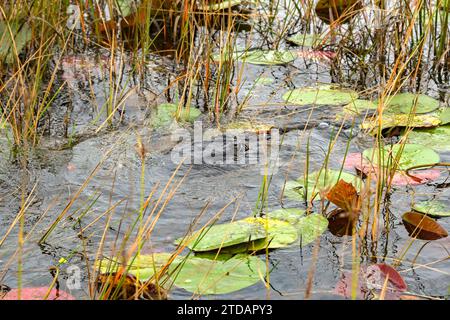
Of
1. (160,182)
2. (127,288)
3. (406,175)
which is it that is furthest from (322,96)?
(127,288)

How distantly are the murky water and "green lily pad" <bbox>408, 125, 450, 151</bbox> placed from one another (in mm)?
185

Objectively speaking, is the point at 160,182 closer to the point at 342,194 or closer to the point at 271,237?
the point at 271,237

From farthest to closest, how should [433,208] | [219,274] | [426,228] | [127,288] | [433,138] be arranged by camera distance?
1. [433,138]
2. [433,208]
3. [426,228]
4. [219,274]
5. [127,288]

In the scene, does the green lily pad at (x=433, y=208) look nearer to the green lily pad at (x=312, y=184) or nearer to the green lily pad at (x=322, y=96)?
the green lily pad at (x=312, y=184)

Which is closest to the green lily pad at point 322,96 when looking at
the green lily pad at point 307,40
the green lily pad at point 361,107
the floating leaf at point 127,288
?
the green lily pad at point 361,107

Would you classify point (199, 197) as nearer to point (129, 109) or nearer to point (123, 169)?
point (123, 169)

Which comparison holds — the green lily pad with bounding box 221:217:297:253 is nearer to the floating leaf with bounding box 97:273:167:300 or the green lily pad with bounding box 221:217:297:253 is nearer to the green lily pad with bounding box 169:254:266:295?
the green lily pad with bounding box 169:254:266:295

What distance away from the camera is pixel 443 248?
2016 millimetres

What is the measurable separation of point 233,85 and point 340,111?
1.72 feet

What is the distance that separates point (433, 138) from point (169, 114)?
104 centimetres

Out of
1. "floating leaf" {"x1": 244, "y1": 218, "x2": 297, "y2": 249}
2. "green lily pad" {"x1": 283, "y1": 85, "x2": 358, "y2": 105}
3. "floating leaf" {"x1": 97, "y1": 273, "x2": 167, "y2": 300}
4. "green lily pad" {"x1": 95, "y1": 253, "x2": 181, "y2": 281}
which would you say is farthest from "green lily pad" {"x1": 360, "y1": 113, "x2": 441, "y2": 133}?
"floating leaf" {"x1": 97, "y1": 273, "x2": 167, "y2": 300}

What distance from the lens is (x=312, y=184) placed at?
236 cm

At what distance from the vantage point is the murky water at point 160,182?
6.37 feet

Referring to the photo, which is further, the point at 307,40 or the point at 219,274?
the point at 307,40
